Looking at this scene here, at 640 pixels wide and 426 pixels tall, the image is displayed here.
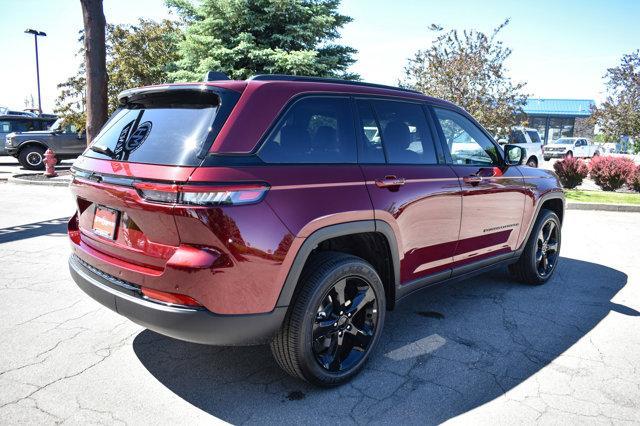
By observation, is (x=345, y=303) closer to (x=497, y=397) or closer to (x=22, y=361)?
(x=497, y=397)

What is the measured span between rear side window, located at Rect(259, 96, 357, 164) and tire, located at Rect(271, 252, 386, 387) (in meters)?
0.62

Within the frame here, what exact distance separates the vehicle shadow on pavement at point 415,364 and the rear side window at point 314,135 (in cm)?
140

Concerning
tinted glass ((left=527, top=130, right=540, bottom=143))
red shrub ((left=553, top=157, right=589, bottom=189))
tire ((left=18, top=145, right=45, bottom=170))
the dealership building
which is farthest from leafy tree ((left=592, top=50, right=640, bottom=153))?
tire ((left=18, top=145, right=45, bottom=170))

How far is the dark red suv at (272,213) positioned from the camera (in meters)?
2.25

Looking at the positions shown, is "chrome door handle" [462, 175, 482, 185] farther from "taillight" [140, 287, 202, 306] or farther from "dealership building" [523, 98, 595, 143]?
"dealership building" [523, 98, 595, 143]

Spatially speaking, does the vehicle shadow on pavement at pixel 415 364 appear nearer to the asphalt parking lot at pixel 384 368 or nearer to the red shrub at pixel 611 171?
the asphalt parking lot at pixel 384 368

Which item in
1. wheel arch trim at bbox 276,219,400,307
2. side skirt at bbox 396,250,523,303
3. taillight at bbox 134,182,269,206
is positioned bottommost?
side skirt at bbox 396,250,523,303

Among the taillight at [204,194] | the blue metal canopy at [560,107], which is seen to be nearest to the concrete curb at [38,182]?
the taillight at [204,194]

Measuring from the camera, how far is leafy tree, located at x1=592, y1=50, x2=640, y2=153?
74.7ft

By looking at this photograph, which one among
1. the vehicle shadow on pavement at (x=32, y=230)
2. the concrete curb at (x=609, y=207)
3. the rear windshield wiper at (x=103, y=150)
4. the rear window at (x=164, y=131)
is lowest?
the vehicle shadow on pavement at (x=32, y=230)

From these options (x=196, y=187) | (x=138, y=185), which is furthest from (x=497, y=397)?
(x=138, y=185)

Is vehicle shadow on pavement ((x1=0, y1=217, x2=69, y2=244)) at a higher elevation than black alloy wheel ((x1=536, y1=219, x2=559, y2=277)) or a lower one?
lower

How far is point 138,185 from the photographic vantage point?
7.72ft

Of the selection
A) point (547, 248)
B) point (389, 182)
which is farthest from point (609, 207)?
point (389, 182)
